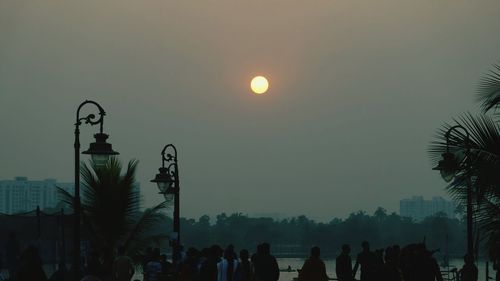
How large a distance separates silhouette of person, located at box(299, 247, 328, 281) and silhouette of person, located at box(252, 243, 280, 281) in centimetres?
67

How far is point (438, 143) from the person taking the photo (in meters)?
20.8

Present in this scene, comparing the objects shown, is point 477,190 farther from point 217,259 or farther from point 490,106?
point 217,259

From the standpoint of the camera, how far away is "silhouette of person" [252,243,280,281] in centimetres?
2122

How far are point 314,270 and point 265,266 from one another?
113 cm

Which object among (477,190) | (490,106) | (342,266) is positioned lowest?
(342,266)

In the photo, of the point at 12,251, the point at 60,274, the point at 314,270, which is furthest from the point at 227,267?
the point at 12,251

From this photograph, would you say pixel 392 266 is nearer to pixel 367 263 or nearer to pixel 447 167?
pixel 367 263

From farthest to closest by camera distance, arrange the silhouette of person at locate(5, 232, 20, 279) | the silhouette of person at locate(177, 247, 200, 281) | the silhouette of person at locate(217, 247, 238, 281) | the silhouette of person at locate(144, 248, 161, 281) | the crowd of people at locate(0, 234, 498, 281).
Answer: the silhouette of person at locate(144, 248, 161, 281)
the silhouette of person at locate(5, 232, 20, 279)
the silhouette of person at locate(177, 247, 200, 281)
the crowd of people at locate(0, 234, 498, 281)
the silhouette of person at locate(217, 247, 238, 281)

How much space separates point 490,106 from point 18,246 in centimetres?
1174

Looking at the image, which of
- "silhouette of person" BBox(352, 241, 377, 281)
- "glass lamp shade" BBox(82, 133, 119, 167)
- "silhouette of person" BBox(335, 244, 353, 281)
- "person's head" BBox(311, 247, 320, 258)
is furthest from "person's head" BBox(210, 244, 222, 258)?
"silhouette of person" BBox(335, 244, 353, 281)

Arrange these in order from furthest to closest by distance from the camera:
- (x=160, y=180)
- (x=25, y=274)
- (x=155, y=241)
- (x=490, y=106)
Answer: (x=155, y=241) → (x=160, y=180) → (x=490, y=106) → (x=25, y=274)

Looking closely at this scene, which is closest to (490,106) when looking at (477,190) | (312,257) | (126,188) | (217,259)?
(477,190)

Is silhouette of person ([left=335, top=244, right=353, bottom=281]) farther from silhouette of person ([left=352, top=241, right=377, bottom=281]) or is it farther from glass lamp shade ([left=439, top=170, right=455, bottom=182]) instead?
glass lamp shade ([left=439, top=170, right=455, bottom=182])

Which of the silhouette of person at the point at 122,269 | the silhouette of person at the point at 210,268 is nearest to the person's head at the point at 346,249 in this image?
the silhouette of person at the point at 210,268
